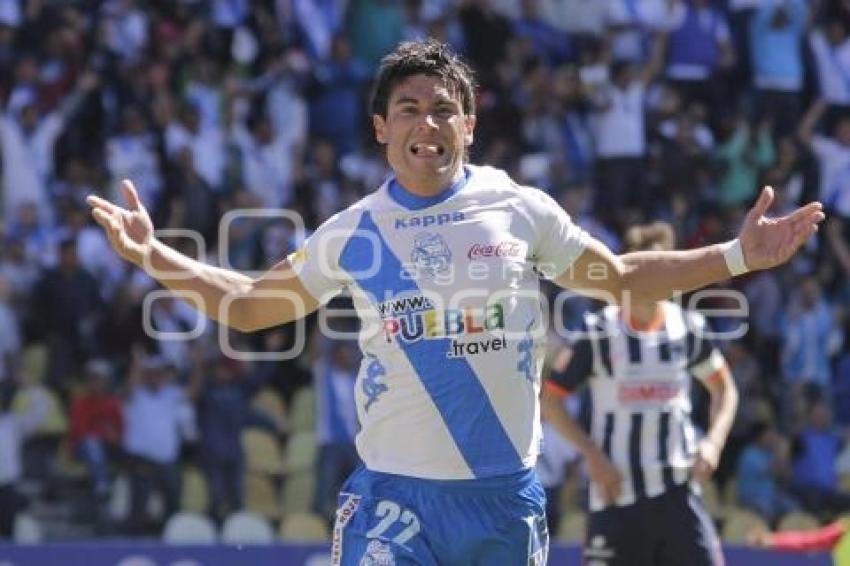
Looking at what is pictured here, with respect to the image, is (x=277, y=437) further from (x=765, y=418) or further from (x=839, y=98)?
(x=839, y=98)

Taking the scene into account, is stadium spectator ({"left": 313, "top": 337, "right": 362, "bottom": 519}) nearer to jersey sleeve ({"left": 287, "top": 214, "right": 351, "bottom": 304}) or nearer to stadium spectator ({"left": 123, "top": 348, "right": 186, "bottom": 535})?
stadium spectator ({"left": 123, "top": 348, "right": 186, "bottom": 535})

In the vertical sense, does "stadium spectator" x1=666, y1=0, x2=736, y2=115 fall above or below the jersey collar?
above

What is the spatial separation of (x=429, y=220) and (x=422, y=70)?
1.57ft

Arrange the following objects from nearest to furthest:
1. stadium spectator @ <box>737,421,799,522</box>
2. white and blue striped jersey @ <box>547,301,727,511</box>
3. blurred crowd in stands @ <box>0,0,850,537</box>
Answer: white and blue striped jersey @ <box>547,301,727,511</box>
blurred crowd in stands @ <box>0,0,850,537</box>
stadium spectator @ <box>737,421,799,522</box>

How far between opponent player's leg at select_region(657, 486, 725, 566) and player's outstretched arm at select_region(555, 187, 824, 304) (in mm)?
2725

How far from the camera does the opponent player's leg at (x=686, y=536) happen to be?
8422 mm

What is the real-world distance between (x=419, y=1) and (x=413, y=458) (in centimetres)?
1144

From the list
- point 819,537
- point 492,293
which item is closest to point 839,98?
point 819,537

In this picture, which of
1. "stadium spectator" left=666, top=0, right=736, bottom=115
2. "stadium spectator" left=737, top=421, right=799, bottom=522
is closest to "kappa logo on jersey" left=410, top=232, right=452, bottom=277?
"stadium spectator" left=737, top=421, right=799, bottom=522

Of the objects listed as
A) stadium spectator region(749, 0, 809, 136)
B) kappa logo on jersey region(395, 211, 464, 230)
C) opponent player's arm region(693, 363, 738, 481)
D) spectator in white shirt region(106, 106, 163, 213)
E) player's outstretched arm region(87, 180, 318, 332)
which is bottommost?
opponent player's arm region(693, 363, 738, 481)

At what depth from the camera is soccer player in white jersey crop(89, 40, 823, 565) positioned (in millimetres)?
5652

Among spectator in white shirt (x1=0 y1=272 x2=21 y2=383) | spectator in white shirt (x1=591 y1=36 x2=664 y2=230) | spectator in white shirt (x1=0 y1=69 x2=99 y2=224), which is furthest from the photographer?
spectator in white shirt (x1=591 y1=36 x2=664 y2=230)

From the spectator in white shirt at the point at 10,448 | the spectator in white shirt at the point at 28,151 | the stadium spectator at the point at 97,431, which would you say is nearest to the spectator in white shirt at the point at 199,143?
the spectator in white shirt at the point at 28,151

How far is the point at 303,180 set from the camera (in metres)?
15.0
